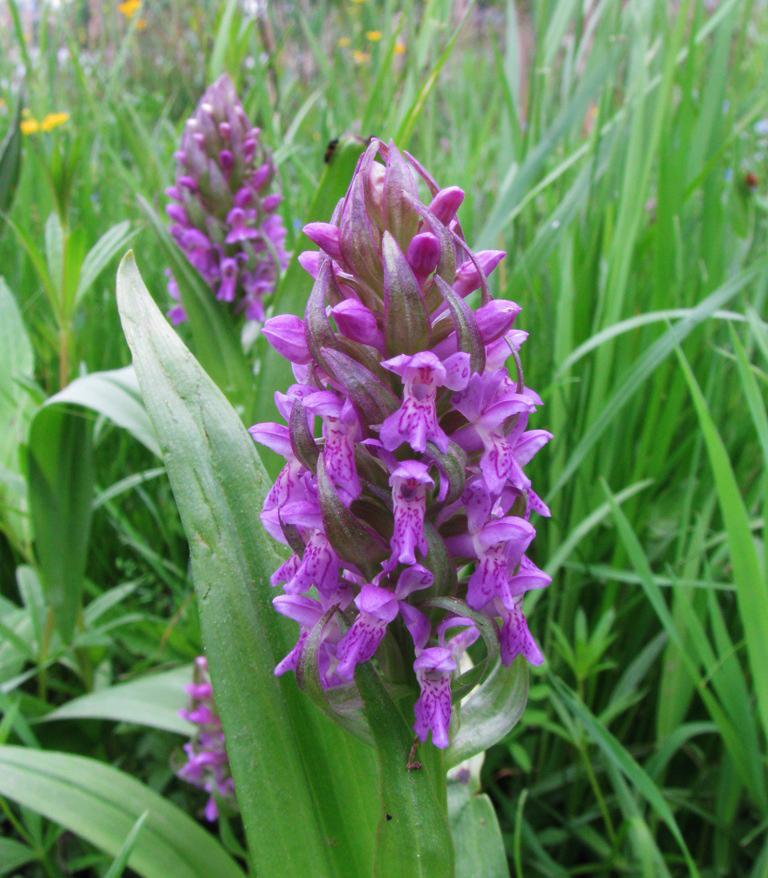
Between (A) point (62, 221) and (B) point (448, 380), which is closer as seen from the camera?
(B) point (448, 380)

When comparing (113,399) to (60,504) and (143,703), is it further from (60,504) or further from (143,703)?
(143,703)

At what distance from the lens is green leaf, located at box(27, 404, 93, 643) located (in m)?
1.64

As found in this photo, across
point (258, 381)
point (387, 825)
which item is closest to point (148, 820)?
point (387, 825)

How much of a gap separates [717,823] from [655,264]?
1.27m

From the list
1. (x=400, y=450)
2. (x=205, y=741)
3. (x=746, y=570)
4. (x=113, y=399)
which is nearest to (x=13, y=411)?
(x=113, y=399)

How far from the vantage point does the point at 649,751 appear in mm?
1653

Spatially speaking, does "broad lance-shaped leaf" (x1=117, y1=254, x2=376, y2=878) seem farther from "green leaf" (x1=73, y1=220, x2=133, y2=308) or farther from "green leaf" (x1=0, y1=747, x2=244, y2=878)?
"green leaf" (x1=73, y1=220, x2=133, y2=308)

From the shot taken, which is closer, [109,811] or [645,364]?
[109,811]

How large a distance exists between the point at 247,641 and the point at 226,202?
5.31 feet

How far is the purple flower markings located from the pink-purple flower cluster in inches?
27.1

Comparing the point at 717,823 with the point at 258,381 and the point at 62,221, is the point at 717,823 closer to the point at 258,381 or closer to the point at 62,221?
the point at 258,381

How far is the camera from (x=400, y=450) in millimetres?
873

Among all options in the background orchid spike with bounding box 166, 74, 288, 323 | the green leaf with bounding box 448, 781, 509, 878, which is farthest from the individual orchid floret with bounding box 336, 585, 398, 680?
the background orchid spike with bounding box 166, 74, 288, 323

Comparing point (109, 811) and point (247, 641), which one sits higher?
point (247, 641)
